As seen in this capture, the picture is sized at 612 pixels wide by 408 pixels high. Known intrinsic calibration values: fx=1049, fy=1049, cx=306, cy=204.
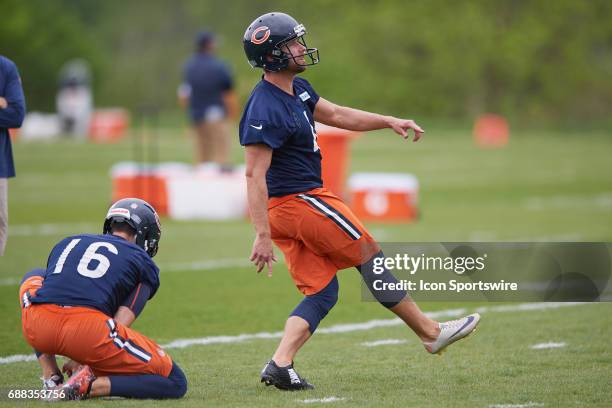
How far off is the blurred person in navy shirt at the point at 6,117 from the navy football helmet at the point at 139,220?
220 centimetres

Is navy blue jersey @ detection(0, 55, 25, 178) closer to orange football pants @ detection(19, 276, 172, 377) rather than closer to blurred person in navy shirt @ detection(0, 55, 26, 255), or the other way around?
blurred person in navy shirt @ detection(0, 55, 26, 255)

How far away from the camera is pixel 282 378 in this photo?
18.4 ft

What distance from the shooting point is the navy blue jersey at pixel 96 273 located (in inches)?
211

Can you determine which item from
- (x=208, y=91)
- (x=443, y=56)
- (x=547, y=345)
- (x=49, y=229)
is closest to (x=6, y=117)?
(x=547, y=345)

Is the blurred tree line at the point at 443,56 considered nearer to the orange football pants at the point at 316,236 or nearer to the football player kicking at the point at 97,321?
the orange football pants at the point at 316,236

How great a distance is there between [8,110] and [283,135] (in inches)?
114

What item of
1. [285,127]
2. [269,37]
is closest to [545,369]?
[285,127]

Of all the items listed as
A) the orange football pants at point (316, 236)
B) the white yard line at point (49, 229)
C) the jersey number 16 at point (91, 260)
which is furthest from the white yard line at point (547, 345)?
the white yard line at point (49, 229)

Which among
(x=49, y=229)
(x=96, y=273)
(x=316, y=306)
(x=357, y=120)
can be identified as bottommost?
(x=49, y=229)

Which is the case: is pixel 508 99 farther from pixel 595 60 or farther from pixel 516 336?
pixel 516 336

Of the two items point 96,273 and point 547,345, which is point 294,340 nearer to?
point 96,273

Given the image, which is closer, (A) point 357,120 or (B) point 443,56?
(A) point 357,120

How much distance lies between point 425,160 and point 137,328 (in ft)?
68.6

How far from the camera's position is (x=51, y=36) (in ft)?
212
